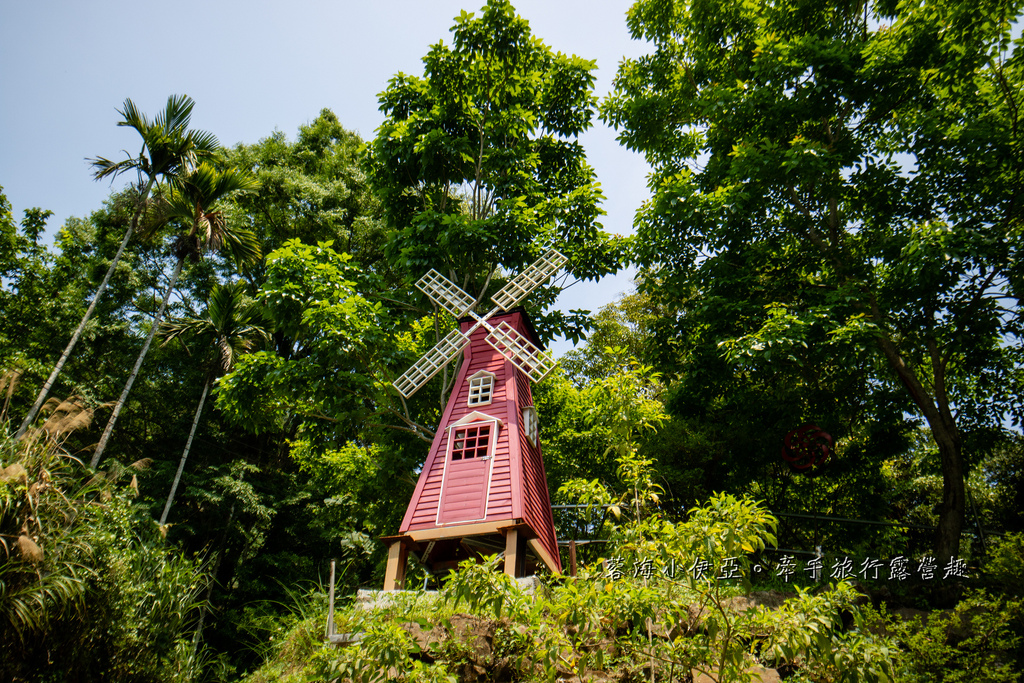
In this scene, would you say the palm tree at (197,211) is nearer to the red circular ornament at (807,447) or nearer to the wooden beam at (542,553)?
the wooden beam at (542,553)

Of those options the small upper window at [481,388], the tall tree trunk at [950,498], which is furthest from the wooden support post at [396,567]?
the tall tree trunk at [950,498]

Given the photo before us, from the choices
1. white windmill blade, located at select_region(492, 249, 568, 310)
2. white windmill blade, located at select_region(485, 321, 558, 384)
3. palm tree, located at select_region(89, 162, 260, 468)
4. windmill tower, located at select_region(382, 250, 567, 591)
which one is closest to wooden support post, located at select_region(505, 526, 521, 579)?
windmill tower, located at select_region(382, 250, 567, 591)

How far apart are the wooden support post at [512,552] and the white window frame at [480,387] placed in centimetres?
259

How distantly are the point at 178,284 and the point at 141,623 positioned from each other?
51.1 feet

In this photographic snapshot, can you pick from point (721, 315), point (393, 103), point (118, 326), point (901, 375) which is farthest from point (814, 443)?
point (118, 326)

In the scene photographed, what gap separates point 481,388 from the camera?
11625 mm

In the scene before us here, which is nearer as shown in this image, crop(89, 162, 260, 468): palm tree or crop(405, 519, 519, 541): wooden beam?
crop(405, 519, 519, 541): wooden beam

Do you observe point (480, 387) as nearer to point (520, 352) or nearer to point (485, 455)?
point (520, 352)

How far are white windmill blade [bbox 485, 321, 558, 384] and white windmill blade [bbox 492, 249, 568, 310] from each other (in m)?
0.95

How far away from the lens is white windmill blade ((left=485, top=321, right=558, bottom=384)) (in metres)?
11.7

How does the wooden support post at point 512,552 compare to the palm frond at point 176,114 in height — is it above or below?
below

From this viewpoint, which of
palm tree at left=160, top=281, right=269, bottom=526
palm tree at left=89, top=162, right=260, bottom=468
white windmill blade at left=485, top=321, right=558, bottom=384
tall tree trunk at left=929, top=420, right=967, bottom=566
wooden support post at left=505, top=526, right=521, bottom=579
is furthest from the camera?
palm tree at left=160, top=281, right=269, bottom=526

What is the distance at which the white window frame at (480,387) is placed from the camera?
11.4m

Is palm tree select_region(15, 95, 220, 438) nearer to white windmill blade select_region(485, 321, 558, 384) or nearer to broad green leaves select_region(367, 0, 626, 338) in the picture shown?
broad green leaves select_region(367, 0, 626, 338)
